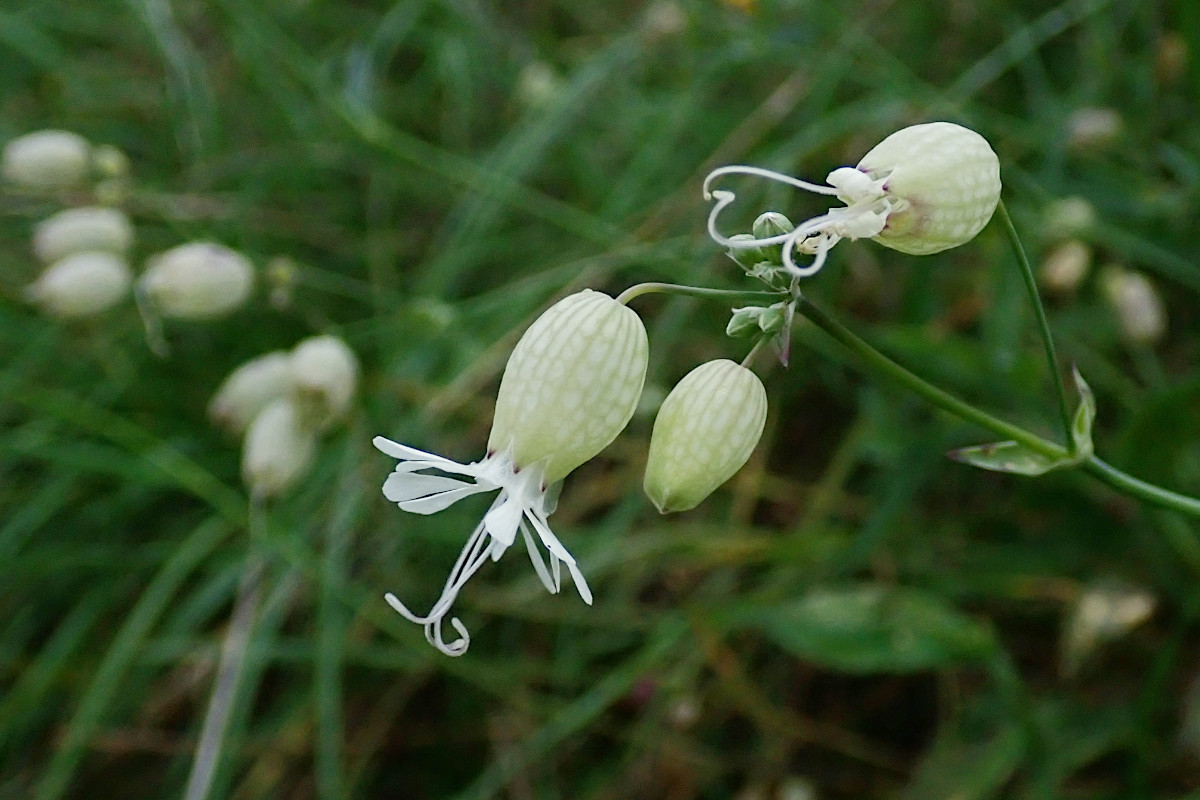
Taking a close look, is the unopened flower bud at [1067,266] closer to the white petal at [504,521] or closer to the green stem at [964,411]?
the green stem at [964,411]

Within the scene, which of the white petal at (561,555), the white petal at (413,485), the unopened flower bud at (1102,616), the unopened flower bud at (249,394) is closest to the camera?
the white petal at (561,555)

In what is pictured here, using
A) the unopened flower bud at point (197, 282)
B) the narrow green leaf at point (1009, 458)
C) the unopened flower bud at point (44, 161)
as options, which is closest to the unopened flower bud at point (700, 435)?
the narrow green leaf at point (1009, 458)

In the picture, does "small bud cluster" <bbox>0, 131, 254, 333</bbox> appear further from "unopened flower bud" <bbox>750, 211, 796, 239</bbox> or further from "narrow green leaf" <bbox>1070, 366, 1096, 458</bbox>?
"narrow green leaf" <bbox>1070, 366, 1096, 458</bbox>

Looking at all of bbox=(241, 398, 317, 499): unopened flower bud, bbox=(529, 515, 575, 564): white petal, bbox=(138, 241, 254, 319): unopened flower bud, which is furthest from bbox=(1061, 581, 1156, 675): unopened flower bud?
bbox=(138, 241, 254, 319): unopened flower bud

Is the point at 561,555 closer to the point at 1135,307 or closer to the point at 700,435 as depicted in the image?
the point at 700,435

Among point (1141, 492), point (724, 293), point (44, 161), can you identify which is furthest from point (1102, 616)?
point (44, 161)

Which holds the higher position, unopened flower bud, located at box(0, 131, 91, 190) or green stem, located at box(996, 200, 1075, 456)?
green stem, located at box(996, 200, 1075, 456)

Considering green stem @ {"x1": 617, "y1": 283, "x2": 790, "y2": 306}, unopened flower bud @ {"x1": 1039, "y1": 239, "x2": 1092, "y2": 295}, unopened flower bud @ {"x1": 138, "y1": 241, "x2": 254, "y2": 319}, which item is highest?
green stem @ {"x1": 617, "y1": 283, "x2": 790, "y2": 306}
